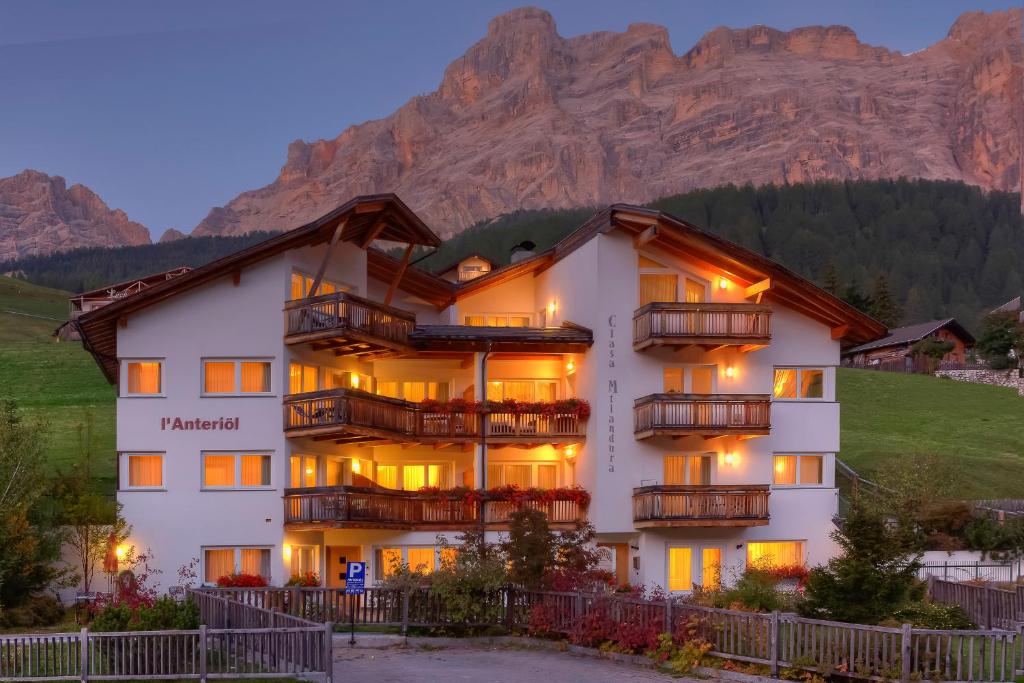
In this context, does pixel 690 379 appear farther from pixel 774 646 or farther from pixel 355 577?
pixel 774 646

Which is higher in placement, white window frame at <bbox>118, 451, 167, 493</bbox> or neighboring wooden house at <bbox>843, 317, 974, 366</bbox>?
neighboring wooden house at <bbox>843, 317, 974, 366</bbox>

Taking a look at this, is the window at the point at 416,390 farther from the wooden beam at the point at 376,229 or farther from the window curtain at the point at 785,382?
the window curtain at the point at 785,382

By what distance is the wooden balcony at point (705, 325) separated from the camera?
4538 centimetres

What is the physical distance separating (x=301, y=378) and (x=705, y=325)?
14.5 meters

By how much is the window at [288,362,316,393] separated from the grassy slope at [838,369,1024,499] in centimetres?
3148

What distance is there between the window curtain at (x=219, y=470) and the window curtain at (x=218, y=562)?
7.46 ft

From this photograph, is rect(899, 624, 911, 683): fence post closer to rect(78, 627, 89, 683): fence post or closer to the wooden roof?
rect(78, 627, 89, 683): fence post

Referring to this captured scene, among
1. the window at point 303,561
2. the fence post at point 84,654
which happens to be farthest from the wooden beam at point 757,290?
the fence post at point 84,654

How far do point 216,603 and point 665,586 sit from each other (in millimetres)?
20875

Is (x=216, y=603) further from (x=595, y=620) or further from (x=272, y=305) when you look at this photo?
(x=272, y=305)

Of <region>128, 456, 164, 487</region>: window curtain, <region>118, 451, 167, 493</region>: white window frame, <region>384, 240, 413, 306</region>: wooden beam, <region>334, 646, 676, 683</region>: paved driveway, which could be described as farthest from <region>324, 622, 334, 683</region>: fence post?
<region>384, 240, 413, 306</region>: wooden beam

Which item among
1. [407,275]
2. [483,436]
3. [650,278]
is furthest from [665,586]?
[407,275]

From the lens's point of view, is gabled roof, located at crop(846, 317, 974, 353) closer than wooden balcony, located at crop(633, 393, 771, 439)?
No

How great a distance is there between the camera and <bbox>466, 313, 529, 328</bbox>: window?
5372 centimetres
